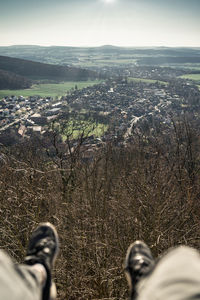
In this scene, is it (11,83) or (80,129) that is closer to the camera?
(80,129)

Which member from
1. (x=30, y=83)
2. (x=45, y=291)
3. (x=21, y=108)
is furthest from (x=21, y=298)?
(x=30, y=83)

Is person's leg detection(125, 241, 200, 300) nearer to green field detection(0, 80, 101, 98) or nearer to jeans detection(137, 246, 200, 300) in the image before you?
jeans detection(137, 246, 200, 300)

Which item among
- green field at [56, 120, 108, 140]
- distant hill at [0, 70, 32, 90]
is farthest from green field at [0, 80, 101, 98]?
green field at [56, 120, 108, 140]

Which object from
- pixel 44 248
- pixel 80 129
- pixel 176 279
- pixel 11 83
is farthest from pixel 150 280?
pixel 11 83

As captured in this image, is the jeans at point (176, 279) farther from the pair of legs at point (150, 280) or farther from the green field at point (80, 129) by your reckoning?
the green field at point (80, 129)

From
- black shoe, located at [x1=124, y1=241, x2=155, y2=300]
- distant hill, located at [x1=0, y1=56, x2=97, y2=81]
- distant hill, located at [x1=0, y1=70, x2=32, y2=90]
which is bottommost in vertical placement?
black shoe, located at [x1=124, y1=241, x2=155, y2=300]

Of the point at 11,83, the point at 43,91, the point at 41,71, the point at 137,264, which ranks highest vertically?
the point at 41,71

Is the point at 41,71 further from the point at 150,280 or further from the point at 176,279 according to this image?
the point at 176,279
